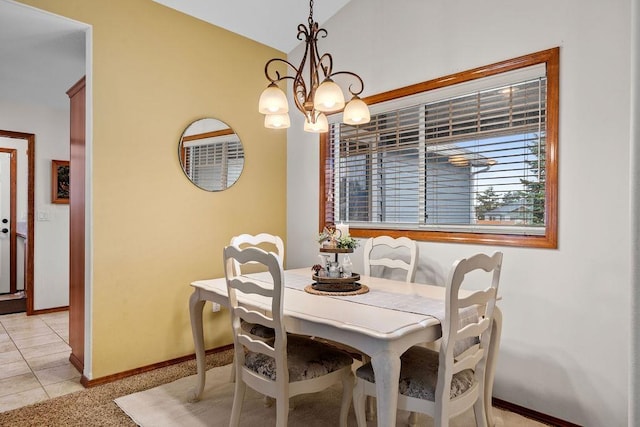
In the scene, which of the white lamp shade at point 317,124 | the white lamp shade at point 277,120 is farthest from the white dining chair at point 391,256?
the white lamp shade at point 277,120

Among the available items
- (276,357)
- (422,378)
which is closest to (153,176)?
(276,357)

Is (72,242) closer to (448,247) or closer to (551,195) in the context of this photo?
(448,247)

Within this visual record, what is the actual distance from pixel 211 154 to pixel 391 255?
1.68m

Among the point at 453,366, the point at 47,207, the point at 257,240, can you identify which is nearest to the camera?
the point at 453,366

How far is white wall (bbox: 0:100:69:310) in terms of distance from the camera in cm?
438

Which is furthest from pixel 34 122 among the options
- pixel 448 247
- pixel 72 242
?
pixel 448 247

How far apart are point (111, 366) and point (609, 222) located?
3.16 metres

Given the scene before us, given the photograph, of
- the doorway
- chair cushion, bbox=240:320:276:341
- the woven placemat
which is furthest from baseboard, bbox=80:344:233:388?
the doorway

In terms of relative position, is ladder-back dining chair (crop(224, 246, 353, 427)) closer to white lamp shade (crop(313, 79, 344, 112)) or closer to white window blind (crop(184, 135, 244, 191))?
white lamp shade (crop(313, 79, 344, 112))

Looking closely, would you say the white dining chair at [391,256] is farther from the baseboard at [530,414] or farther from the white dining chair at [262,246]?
the baseboard at [530,414]

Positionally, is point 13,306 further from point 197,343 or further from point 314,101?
point 314,101

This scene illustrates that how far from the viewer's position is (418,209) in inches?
115

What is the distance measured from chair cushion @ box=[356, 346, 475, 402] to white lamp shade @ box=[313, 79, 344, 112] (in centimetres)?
128

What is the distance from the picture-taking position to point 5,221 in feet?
18.2
